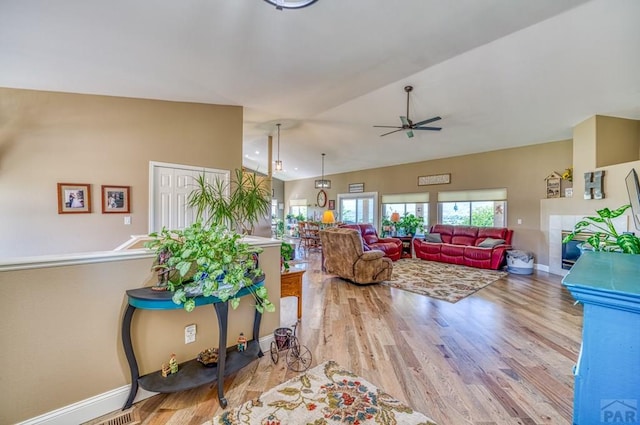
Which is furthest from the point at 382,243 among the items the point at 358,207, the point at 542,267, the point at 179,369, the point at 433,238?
the point at 179,369

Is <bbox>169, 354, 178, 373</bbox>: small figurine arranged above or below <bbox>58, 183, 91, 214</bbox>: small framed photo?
below

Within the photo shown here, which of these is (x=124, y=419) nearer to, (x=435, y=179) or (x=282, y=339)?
(x=282, y=339)

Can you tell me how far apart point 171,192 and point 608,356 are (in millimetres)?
4776

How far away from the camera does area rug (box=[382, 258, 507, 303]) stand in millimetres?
4430

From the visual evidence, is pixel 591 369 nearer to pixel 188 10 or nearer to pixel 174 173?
pixel 188 10

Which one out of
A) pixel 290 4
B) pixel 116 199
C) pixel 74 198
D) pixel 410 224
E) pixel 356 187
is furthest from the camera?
pixel 356 187

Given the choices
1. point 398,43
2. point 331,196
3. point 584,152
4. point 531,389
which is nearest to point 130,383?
point 531,389

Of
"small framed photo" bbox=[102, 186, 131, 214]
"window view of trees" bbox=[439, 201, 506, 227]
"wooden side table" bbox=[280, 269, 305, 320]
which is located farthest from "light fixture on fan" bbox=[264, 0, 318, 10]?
"window view of trees" bbox=[439, 201, 506, 227]

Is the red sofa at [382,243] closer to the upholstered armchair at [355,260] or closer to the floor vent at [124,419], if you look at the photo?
the upholstered armchair at [355,260]

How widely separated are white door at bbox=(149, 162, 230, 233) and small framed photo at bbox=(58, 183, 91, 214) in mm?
746

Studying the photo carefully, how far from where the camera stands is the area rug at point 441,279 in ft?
14.5

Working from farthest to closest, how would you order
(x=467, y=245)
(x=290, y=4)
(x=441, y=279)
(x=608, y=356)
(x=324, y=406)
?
(x=467, y=245) → (x=441, y=279) → (x=290, y=4) → (x=324, y=406) → (x=608, y=356)

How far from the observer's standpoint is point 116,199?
3852mm

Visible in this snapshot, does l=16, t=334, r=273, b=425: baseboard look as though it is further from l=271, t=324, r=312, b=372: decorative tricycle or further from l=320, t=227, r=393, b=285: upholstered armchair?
l=320, t=227, r=393, b=285: upholstered armchair
